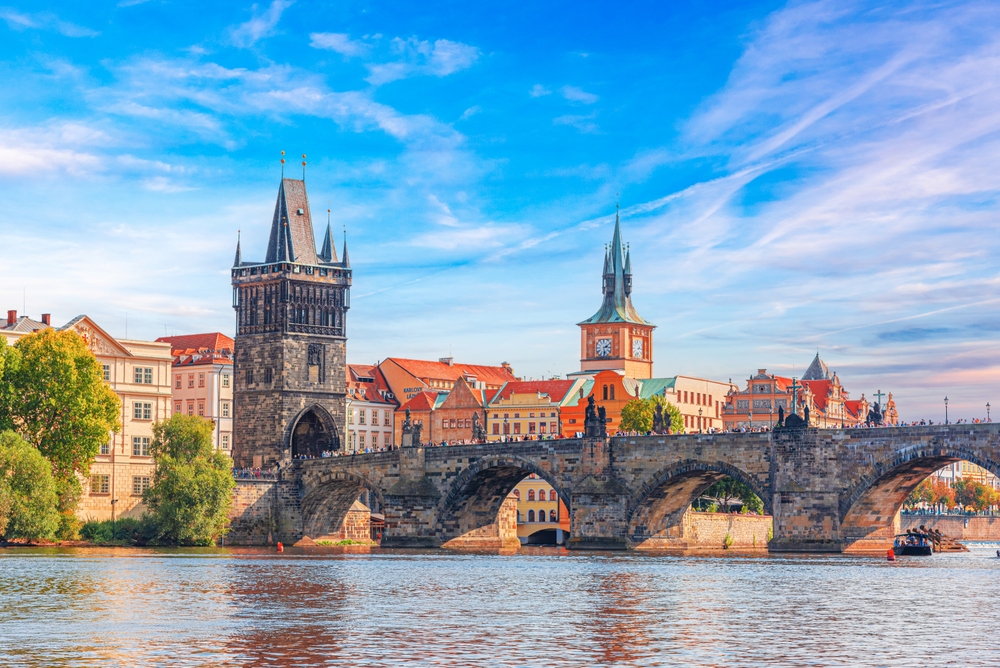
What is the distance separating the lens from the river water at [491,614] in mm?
33344

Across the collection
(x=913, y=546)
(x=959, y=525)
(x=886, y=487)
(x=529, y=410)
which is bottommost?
(x=959, y=525)

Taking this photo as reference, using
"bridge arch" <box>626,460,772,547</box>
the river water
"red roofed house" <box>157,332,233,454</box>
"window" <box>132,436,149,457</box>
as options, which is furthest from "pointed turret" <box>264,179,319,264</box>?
the river water

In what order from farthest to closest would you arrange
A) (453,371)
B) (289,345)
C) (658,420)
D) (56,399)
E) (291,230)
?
(453,371), (658,420), (291,230), (289,345), (56,399)

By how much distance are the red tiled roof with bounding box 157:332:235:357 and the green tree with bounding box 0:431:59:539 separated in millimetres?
53763

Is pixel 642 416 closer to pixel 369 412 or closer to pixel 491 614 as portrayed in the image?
pixel 369 412

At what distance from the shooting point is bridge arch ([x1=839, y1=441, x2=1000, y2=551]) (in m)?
80.0

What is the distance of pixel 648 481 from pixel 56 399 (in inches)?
1384

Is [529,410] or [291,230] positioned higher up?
[291,230]

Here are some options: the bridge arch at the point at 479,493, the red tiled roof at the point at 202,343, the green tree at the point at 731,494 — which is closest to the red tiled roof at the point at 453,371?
the red tiled roof at the point at 202,343

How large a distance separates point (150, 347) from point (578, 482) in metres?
32.7

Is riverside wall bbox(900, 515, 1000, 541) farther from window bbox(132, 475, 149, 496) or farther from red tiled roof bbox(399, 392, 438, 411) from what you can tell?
window bbox(132, 475, 149, 496)

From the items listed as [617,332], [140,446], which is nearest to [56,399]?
[140,446]

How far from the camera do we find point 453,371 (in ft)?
559

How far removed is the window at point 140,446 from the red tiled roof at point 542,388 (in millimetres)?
52618
